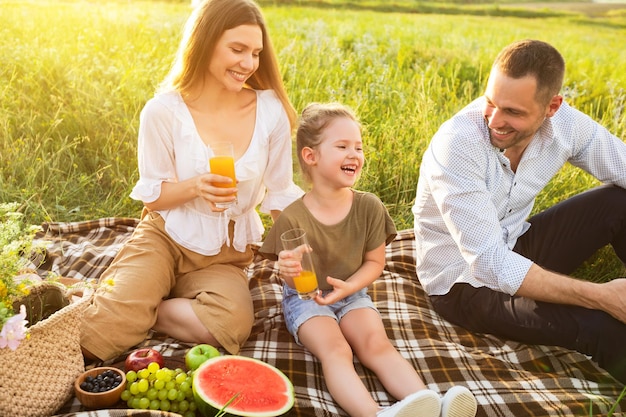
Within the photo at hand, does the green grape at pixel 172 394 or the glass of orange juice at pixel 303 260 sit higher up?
the glass of orange juice at pixel 303 260

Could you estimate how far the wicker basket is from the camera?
2.50 metres

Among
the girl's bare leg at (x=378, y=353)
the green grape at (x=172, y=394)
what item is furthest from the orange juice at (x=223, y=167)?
the green grape at (x=172, y=394)

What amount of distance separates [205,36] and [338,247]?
48.2 inches

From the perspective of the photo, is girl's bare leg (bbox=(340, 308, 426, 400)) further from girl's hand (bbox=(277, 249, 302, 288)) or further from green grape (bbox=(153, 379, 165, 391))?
green grape (bbox=(153, 379, 165, 391))

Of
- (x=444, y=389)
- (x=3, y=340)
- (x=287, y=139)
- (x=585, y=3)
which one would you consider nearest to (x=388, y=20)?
(x=585, y=3)

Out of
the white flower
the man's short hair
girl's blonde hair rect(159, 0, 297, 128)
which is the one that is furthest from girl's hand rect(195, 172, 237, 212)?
the man's short hair

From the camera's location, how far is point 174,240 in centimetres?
349

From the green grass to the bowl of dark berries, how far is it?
228 centimetres

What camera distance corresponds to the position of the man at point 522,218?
3.07 m

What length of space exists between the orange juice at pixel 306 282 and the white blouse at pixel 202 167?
0.72 m

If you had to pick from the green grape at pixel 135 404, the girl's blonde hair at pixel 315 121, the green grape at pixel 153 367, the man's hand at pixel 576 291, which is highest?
the girl's blonde hair at pixel 315 121

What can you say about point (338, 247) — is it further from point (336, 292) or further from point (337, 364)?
point (337, 364)

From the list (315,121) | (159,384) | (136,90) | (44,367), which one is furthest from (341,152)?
(136,90)

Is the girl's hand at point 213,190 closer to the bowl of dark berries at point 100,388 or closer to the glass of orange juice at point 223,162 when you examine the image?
the glass of orange juice at point 223,162
